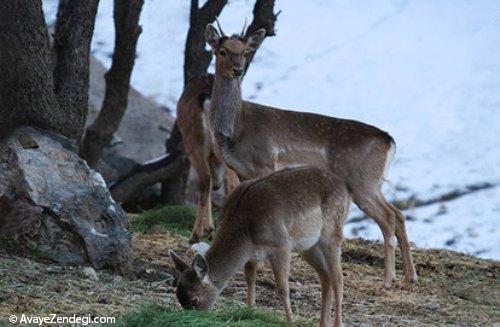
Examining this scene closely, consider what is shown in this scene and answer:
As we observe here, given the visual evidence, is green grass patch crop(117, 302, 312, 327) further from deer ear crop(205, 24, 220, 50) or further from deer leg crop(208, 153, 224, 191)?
deer leg crop(208, 153, 224, 191)

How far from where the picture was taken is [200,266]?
826cm

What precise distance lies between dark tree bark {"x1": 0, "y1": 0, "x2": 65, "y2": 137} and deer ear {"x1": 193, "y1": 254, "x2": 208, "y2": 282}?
268cm

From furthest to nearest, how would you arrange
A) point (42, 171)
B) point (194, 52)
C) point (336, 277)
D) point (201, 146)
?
point (194, 52) < point (201, 146) < point (42, 171) < point (336, 277)

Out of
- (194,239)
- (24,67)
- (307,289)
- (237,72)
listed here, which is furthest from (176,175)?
(24,67)

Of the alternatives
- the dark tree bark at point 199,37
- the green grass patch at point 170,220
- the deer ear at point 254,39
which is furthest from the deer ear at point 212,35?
the dark tree bark at point 199,37

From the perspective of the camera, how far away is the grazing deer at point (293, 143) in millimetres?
11492

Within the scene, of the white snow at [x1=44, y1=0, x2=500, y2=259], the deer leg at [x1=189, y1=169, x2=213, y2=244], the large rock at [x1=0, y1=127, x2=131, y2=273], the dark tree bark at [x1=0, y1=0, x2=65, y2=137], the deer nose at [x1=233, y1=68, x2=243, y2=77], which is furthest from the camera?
the white snow at [x1=44, y1=0, x2=500, y2=259]

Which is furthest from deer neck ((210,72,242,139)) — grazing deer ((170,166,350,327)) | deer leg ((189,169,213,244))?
grazing deer ((170,166,350,327))

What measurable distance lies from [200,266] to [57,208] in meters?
1.87

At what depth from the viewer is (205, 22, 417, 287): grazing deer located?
11.5 m

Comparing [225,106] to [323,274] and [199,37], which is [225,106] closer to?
[199,37]

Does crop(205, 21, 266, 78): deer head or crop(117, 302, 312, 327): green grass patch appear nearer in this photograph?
crop(117, 302, 312, 327): green grass patch

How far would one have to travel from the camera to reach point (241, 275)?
1066 centimetres

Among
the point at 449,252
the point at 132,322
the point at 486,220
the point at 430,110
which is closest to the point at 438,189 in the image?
the point at 486,220
